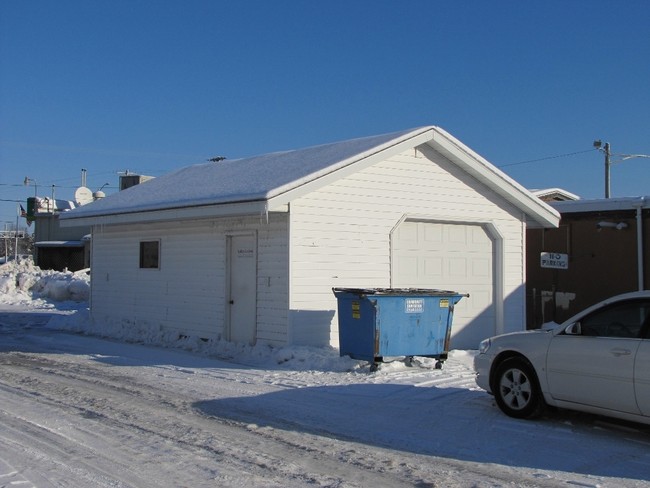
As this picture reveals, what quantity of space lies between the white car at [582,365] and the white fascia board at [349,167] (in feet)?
15.2

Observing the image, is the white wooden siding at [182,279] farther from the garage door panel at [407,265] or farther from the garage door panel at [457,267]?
the garage door panel at [457,267]

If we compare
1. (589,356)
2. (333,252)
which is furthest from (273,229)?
(589,356)

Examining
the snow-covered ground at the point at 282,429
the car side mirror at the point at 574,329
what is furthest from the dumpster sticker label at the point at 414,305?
the car side mirror at the point at 574,329

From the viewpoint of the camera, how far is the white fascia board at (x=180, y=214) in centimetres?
1215

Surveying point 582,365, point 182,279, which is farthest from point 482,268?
point 582,365

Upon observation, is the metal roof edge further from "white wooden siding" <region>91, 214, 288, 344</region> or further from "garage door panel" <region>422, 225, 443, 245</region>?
"white wooden siding" <region>91, 214, 288, 344</region>

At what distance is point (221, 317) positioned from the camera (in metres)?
14.2

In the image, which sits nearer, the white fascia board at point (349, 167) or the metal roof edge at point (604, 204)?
the white fascia board at point (349, 167)

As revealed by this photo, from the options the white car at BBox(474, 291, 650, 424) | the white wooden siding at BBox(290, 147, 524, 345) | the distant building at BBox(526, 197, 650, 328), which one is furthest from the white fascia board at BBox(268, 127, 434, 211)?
the distant building at BBox(526, 197, 650, 328)

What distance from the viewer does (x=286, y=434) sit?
Answer: 24.5ft

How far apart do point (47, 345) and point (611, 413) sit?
37.8ft

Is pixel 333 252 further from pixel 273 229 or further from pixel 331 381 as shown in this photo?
pixel 331 381

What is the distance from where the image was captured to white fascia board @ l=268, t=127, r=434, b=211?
12.1 m

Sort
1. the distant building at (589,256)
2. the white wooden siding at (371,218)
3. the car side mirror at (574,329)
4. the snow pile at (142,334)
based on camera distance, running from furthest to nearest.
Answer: the distant building at (589,256), the white wooden siding at (371,218), the snow pile at (142,334), the car side mirror at (574,329)
